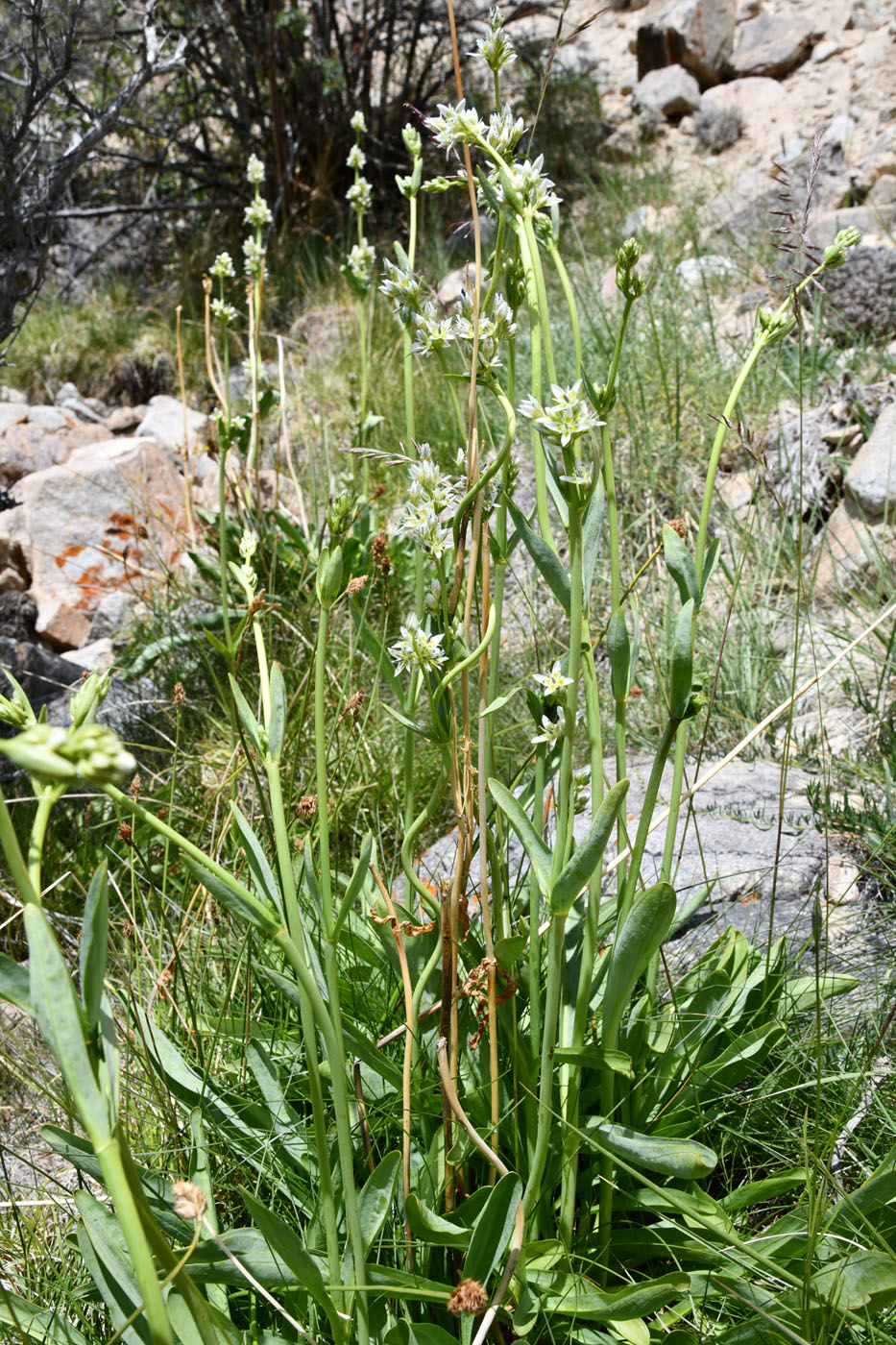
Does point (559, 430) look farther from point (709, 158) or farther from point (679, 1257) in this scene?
point (709, 158)

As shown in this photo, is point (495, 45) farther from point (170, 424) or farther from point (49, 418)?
point (49, 418)

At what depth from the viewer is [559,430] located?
781 millimetres

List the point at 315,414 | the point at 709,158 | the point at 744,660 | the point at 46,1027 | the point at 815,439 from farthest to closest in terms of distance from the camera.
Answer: the point at 709,158
the point at 315,414
the point at 815,439
the point at 744,660
the point at 46,1027

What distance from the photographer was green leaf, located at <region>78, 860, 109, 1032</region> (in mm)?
578

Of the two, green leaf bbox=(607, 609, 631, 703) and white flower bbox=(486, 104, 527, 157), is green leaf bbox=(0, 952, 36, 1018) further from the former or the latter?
white flower bbox=(486, 104, 527, 157)

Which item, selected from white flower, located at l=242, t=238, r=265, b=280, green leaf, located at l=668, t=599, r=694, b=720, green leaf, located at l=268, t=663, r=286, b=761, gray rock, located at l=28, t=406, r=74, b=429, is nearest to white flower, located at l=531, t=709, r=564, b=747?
green leaf, located at l=668, t=599, r=694, b=720

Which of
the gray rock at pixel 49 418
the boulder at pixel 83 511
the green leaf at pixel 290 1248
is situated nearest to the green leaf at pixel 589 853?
the green leaf at pixel 290 1248

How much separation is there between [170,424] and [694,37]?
16.4 feet

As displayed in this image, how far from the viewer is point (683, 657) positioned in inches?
33.1

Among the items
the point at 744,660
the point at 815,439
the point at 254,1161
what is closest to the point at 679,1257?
the point at 254,1161

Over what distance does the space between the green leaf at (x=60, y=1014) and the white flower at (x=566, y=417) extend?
0.50 metres

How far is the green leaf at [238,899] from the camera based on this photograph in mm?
697

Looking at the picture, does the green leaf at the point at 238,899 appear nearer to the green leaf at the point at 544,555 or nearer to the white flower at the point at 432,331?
the green leaf at the point at 544,555

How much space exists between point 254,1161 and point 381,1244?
0.55ft
